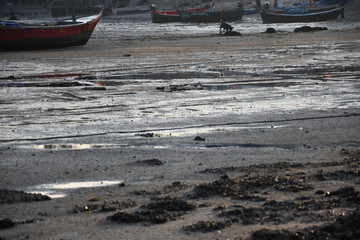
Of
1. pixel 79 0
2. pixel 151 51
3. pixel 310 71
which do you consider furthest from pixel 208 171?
pixel 79 0

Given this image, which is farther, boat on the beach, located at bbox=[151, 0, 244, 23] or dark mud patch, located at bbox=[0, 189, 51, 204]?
boat on the beach, located at bbox=[151, 0, 244, 23]

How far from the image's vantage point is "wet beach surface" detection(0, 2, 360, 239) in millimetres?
4879

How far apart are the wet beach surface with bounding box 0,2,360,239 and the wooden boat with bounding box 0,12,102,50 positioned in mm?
10746

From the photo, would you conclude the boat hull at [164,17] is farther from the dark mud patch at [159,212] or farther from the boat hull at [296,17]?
the dark mud patch at [159,212]

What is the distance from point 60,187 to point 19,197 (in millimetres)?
486

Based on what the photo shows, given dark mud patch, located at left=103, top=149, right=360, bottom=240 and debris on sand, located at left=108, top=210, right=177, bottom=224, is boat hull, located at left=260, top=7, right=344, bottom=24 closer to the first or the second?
dark mud patch, located at left=103, top=149, right=360, bottom=240

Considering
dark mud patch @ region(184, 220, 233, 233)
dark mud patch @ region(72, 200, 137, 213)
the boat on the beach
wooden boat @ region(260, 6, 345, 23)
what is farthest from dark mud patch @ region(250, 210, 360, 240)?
the boat on the beach

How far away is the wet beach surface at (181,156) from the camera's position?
4.88 m

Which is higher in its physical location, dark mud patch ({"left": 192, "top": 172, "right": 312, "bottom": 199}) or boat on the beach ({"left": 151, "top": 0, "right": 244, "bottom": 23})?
dark mud patch ({"left": 192, "top": 172, "right": 312, "bottom": 199})

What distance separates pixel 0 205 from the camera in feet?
17.6

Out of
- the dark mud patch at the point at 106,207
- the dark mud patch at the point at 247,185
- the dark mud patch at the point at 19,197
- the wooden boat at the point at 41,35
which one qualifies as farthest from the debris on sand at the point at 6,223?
the wooden boat at the point at 41,35

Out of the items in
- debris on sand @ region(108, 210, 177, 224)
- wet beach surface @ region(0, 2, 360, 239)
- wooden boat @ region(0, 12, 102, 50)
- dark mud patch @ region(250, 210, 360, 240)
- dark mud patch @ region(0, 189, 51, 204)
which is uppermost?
dark mud patch @ region(250, 210, 360, 240)

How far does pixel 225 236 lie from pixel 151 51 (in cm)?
2055

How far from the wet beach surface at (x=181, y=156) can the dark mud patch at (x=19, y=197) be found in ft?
0.06
